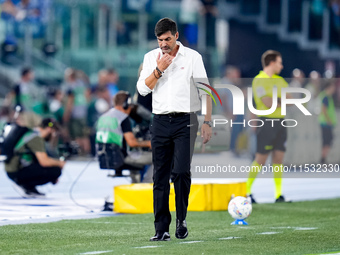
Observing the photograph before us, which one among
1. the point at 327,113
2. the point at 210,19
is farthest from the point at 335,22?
the point at 327,113

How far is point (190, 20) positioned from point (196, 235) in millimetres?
19131

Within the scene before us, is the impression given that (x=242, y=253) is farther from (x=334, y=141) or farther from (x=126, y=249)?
(x=334, y=141)

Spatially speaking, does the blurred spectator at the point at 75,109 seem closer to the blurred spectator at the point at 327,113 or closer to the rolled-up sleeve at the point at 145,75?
the blurred spectator at the point at 327,113

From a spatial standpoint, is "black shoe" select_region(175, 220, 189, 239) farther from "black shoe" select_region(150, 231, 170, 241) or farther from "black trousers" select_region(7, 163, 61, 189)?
"black trousers" select_region(7, 163, 61, 189)

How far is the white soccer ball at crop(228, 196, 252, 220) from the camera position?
423 inches

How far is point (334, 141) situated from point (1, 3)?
38.3 feet

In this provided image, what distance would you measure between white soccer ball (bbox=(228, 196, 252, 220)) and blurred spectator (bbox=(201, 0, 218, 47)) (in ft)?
58.4

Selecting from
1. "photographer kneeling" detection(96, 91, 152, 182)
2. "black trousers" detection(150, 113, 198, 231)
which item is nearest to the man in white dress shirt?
"black trousers" detection(150, 113, 198, 231)

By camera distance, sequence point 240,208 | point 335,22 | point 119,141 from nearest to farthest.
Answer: point 240,208 < point 119,141 < point 335,22

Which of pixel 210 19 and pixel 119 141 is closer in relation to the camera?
pixel 119 141

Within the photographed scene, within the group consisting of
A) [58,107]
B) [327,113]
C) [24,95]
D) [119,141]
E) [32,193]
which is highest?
[119,141]

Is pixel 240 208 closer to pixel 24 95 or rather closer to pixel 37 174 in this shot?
pixel 37 174


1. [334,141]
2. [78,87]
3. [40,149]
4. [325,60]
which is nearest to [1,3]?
[78,87]

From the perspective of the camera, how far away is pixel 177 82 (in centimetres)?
898
